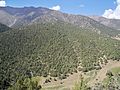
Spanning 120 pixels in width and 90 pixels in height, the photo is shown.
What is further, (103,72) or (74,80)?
(103,72)

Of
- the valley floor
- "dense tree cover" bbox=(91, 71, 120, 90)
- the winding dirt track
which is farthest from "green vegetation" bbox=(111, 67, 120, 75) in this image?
"dense tree cover" bbox=(91, 71, 120, 90)

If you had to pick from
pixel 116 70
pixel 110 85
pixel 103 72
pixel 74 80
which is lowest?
pixel 74 80

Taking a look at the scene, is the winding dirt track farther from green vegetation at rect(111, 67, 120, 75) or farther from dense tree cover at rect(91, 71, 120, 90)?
dense tree cover at rect(91, 71, 120, 90)

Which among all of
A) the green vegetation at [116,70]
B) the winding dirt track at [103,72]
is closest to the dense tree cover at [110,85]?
the winding dirt track at [103,72]

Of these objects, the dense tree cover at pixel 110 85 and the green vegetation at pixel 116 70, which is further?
the green vegetation at pixel 116 70

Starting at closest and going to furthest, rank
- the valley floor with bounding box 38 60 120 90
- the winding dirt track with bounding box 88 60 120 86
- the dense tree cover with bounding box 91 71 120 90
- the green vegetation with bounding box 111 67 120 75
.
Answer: the dense tree cover with bounding box 91 71 120 90 → the valley floor with bounding box 38 60 120 90 → the winding dirt track with bounding box 88 60 120 86 → the green vegetation with bounding box 111 67 120 75

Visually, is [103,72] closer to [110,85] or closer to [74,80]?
[74,80]

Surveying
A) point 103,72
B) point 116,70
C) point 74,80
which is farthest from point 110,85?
point 116,70

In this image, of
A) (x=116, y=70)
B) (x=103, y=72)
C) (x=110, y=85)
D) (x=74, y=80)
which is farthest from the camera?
(x=116, y=70)

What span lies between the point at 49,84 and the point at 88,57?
41.7m

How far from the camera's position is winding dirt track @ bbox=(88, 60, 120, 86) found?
157 meters

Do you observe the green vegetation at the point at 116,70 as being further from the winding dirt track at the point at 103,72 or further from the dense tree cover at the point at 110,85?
the dense tree cover at the point at 110,85

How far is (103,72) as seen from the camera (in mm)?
171000

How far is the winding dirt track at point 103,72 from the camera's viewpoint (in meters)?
157
